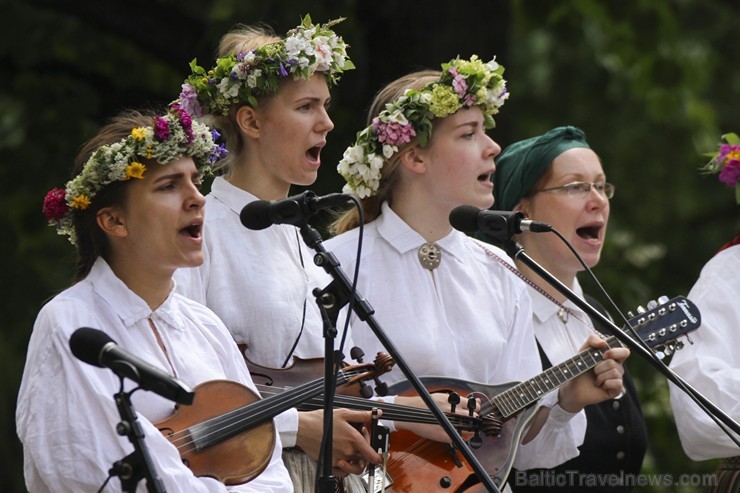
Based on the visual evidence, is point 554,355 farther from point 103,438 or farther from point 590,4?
point 590,4

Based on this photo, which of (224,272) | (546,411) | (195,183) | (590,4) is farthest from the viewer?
(590,4)

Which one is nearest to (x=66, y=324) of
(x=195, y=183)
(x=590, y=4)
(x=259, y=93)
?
(x=195, y=183)

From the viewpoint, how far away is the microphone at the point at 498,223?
16.1ft

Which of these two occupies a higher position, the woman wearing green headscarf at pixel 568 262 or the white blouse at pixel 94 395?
the woman wearing green headscarf at pixel 568 262

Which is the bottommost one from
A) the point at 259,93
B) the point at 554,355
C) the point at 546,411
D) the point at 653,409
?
the point at 546,411

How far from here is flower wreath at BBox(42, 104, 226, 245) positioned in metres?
4.89

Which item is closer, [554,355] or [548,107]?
[554,355]

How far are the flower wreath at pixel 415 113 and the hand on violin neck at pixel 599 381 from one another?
A: 1166mm

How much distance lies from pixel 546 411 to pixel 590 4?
5.38 m

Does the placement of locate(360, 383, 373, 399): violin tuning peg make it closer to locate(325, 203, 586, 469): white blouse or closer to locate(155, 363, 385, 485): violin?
locate(325, 203, 586, 469): white blouse

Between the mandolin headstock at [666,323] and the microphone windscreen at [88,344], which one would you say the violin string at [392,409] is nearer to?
the mandolin headstock at [666,323]

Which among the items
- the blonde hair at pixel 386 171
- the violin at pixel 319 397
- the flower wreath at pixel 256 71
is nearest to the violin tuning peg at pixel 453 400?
the violin at pixel 319 397

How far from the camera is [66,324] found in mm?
4586

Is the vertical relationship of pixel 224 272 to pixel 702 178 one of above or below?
below
